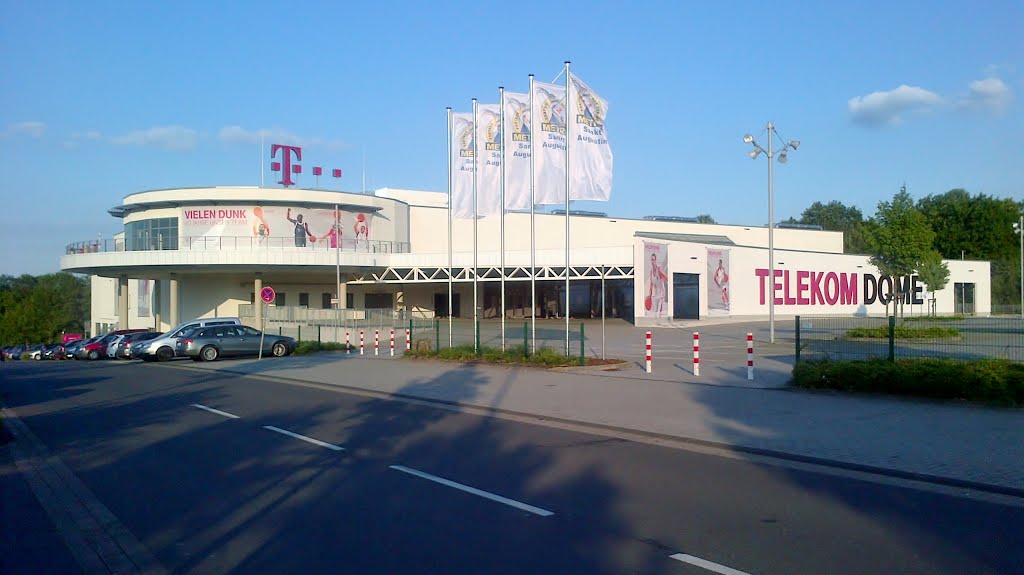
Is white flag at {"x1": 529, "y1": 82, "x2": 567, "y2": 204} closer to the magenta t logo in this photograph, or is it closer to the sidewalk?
the sidewalk

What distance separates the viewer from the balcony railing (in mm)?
58219

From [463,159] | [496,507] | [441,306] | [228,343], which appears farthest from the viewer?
[441,306]

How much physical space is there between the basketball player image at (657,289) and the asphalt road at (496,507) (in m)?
37.8

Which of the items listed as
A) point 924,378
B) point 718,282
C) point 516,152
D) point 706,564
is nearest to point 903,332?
point 924,378

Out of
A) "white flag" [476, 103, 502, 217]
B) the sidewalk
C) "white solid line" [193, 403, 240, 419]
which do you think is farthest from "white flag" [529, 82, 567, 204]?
"white solid line" [193, 403, 240, 419]

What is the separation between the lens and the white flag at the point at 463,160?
28.2m

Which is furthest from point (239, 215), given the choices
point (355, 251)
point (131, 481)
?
point (131, 481)

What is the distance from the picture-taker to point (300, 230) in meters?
60.8

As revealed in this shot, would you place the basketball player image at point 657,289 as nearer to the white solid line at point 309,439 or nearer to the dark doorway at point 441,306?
the dark doorway at point 441,306

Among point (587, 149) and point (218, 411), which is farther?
point (587, 149)

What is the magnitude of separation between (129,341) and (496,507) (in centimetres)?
3873

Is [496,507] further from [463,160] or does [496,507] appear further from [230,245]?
[230,245]

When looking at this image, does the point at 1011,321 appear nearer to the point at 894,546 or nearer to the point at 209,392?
the point at 894,546

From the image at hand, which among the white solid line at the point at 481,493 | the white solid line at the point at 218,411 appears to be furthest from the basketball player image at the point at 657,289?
the white solid line at the point at 481,493
